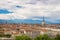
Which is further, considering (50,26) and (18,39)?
(50,26)

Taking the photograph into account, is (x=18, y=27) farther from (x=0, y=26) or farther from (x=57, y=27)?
(x=57, y=27)

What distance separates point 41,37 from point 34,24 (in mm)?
6913

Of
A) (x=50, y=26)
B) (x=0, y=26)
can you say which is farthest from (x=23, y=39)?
(x=50, y=26)

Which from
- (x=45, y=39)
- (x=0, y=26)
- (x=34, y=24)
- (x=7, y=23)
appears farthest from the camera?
(x=34, y=24)

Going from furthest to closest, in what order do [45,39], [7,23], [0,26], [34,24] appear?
[34,24] → [7,23] → [0,26] → [45,39]

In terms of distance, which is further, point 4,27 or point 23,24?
point 23,24

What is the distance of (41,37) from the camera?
4.96 meters

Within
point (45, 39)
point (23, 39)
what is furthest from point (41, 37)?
point (23, 39)

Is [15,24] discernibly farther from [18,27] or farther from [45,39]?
[45,39]

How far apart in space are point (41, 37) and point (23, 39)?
1.68 ft

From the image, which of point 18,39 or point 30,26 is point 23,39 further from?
point 30,26

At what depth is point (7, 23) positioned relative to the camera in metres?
11.1

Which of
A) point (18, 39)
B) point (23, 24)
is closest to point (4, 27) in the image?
point (23, 24)

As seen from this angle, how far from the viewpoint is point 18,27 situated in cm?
1121
